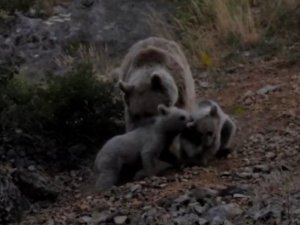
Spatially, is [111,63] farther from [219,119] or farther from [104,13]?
[219,119]

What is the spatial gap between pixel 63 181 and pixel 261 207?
2.96 metres

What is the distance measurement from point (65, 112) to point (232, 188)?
3152mm

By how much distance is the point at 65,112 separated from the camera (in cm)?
1012

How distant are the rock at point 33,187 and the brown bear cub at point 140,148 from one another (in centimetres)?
44

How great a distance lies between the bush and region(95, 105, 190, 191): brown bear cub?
1235 mm

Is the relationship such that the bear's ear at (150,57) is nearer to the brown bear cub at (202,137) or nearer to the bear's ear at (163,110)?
the bear's ear at (163,110)

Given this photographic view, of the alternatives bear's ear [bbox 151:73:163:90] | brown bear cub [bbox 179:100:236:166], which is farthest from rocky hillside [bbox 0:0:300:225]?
bear's ear [bbox 151:73:163:90]

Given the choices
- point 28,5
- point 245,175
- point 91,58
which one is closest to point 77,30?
point 28,5

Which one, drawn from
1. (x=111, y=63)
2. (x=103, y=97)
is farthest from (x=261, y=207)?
(x=111, y=63)

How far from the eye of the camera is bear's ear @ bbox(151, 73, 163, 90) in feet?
30.9

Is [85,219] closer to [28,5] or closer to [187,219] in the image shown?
[187,219]

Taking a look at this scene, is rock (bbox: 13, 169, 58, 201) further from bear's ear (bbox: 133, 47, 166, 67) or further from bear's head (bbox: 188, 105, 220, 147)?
bear's ear (bbox: 133, 47, 166, 67)

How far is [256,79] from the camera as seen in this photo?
11.4m

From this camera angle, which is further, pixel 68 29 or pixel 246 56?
pixel 68 29
